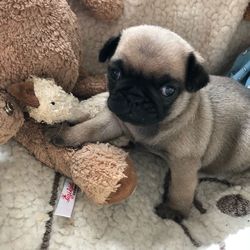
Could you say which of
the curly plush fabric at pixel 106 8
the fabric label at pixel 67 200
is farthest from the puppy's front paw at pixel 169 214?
the curly plush fabric at pixel 106 8

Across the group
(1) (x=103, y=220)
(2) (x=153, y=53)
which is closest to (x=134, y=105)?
(2) (x=153, y=53)

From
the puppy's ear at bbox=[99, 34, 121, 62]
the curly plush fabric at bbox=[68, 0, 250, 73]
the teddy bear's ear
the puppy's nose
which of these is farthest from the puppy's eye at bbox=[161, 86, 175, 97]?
the curly plush fabric at bbox=[68, 0, 250, 73]

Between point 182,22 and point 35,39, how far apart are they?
63 cm

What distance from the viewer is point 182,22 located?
5.63 ft

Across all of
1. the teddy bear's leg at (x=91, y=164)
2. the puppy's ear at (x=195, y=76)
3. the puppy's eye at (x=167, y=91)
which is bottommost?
the teddy bear's leg at (x=91, y=164)

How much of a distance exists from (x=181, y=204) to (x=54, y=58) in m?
0.57

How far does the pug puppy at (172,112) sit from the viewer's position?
4.05 feet

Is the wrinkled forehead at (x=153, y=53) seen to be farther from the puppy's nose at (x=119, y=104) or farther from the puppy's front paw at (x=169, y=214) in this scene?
the puppy's front paw at (x=169, y=214)

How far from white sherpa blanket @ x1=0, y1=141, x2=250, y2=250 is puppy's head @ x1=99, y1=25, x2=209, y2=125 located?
308mm

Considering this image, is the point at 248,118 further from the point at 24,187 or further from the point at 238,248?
the point at 24,187

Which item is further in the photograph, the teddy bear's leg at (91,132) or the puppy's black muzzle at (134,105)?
the teddy bear's leg at (91,132)

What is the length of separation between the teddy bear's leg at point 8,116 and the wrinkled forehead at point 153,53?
0.30 metres

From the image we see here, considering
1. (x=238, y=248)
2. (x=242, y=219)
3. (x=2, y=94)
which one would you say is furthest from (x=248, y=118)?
(x=2, y=94)

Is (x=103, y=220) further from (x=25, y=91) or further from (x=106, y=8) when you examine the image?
(x=106, y=8)
